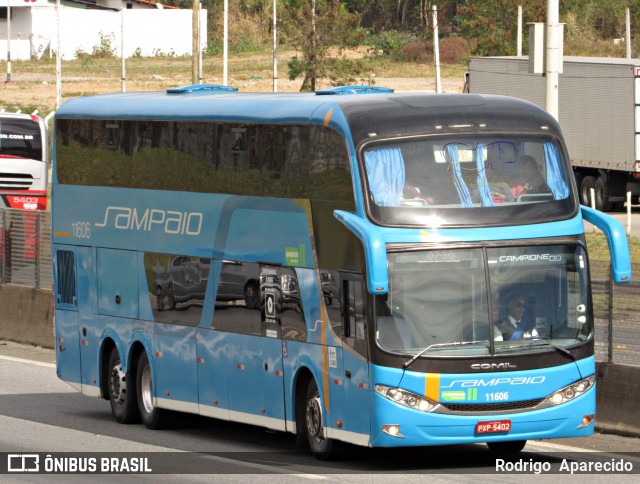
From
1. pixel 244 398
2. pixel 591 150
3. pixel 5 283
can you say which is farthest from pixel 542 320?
pixel 591 150

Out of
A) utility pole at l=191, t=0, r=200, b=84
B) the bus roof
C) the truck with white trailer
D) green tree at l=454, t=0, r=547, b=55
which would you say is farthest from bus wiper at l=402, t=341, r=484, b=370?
green tree at l=454, t=0, r=547, b=55

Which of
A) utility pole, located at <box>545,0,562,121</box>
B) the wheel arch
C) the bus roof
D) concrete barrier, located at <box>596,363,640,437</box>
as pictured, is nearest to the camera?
the bus roof

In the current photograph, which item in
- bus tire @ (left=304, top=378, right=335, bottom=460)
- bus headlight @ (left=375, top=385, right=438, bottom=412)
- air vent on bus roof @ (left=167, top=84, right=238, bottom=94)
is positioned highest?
air vent on bus roof @ (left=167, top=84, right=238, bottom=94)

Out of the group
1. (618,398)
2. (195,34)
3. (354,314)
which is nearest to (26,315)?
(618,398)

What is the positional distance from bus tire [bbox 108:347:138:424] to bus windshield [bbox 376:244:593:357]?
223 inches

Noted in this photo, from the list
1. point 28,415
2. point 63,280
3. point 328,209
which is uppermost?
point 328,209

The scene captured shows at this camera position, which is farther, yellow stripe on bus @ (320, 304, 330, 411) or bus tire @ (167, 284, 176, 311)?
bus tire @ (167, 284, 176, 311)

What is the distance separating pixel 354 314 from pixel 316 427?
1.38 meters

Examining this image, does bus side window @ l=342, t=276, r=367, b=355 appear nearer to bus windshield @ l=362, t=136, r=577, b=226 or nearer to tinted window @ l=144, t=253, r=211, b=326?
bus windshield @ l=362, t=136, r=577, b=226

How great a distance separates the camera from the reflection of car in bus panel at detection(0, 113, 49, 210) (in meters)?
37.4

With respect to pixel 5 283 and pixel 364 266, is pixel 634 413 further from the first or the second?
pixel 5 283

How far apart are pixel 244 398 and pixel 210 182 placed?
226 cm

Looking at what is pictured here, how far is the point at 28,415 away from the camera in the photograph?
702 inches

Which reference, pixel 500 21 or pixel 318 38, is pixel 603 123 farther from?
pixel 500 21
